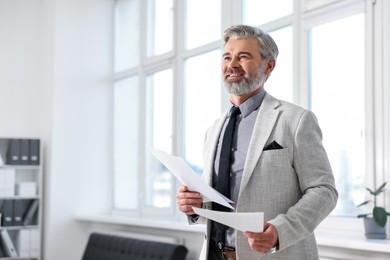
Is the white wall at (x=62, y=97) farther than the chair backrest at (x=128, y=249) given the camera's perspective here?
Yes

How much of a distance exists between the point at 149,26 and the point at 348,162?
2985mm

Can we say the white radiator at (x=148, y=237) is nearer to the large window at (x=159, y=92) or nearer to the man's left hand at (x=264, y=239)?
the large window at (x=159, y=92)

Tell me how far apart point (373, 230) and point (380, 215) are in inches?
4.7

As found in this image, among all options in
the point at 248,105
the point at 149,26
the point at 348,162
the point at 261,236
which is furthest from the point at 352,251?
the point at 149,26

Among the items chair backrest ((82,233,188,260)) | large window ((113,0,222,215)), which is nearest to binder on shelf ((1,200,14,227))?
chair backrest ((82,233,188,260))

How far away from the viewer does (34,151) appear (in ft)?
19.5

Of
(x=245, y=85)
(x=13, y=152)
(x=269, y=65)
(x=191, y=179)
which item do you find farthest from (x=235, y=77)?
(x=13, y=152)

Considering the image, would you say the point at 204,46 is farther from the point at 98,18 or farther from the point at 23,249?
the point at 23,249

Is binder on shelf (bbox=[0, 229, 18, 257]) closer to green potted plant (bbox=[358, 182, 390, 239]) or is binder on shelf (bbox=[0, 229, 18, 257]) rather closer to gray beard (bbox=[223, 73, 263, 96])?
green potted plant (bbox=[358, 182, 390, 239])

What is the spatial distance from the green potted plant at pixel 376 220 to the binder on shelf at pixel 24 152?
12.2 feet

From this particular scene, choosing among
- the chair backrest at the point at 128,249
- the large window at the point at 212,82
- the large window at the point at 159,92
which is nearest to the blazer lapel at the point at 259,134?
the large window at the point at 212,82

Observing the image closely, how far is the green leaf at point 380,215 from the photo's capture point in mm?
3088

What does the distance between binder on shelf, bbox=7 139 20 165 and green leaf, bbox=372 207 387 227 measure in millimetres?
3850

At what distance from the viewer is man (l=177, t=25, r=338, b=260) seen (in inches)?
71.2
